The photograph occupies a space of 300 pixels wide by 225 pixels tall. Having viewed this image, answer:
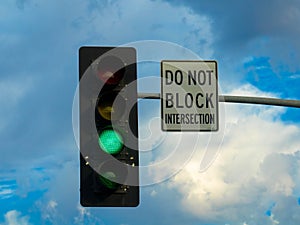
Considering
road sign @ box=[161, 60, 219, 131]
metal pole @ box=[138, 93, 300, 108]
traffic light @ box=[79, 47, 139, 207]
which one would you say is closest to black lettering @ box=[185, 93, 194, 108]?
road sign @ box=[161, 60, 219, 131]

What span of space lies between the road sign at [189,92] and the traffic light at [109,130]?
5.38ft

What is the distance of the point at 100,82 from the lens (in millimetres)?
7578

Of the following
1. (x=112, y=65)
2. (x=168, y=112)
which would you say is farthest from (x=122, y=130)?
(x=168, y=112)

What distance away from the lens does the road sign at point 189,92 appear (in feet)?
30.5

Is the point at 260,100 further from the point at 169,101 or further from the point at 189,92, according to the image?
the point at 169,101

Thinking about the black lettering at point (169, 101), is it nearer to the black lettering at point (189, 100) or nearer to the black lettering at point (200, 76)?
the black lettering at point (189, 100)

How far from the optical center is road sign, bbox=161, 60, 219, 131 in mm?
9289

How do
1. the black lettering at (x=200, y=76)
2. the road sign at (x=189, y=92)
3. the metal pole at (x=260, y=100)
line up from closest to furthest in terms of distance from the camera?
the road sign at (x=189, y=92), the black lettering at (x=200, y=76), the metal pole at (x=260, y=100)

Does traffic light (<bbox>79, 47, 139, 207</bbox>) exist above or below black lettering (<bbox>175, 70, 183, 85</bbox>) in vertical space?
below

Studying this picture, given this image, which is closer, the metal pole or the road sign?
the road sign

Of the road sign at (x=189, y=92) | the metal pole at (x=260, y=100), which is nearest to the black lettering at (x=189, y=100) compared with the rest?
the road sign at (x=189, y=92)

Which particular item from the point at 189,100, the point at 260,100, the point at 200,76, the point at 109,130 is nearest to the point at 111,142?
the point at 109,130

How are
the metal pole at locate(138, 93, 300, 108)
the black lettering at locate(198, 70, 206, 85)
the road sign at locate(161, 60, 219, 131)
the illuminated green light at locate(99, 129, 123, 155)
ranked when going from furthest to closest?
the metal pole at locate(138, 93, 300, 108) < the black lettering at locate(198, 70, 206, 85) < the road sign at locate(161, 60, 219, 131) < the illuminated green light at locate(99, 129, 123, 155)

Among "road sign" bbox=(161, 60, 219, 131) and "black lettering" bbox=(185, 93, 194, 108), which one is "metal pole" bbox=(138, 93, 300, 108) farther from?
"black lettering" bbox=(185, 93, 194, 108)
